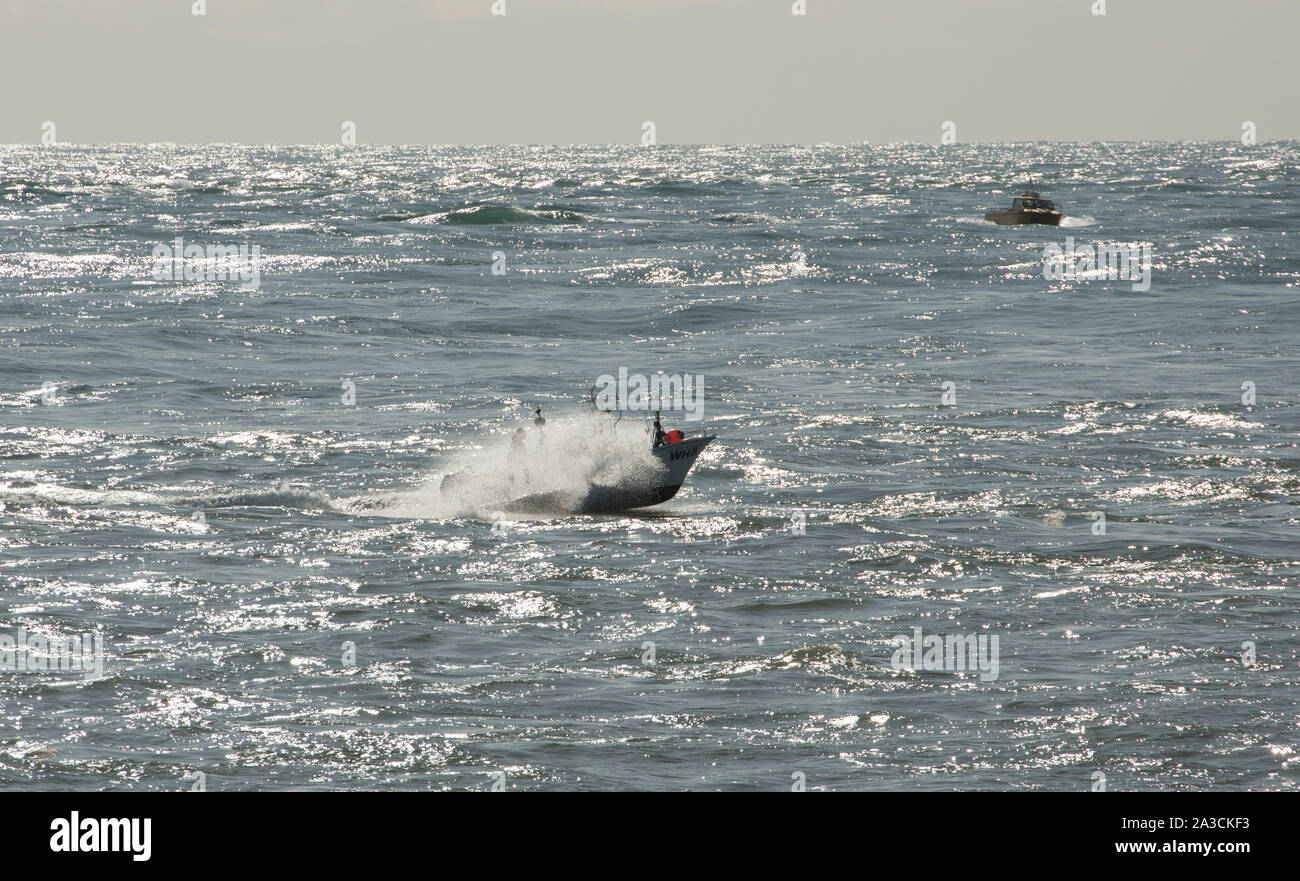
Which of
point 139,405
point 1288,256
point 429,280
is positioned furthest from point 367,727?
point 1288,256

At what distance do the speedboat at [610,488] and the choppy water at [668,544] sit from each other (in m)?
0.48

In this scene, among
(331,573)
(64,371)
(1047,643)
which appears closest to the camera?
(1047,643)

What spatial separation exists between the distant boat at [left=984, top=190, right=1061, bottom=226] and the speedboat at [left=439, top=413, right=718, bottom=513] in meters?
82.7

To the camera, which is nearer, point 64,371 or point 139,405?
point 139,405

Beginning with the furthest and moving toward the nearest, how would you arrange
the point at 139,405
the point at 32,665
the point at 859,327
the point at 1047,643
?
1. the point at 859,327
2. the point at 139,405
3. the point at 1047,643
4. the point at 32,665

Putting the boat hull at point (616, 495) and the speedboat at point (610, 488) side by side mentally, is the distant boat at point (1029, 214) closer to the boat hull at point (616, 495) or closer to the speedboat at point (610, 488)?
the speedboat at point (610, 488)

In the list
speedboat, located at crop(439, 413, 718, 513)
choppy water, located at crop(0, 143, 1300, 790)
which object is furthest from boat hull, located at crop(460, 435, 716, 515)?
choppy water, located at crop(0, 143, 1300, 790)

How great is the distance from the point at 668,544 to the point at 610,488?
310 centimetres

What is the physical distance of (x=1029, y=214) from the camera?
10456 centimetres

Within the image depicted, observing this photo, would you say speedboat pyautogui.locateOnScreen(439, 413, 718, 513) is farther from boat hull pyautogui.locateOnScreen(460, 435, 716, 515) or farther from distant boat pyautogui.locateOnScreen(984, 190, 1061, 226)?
distant boat pyautogui.locateOnScreen(984, 190, 1061, 226)

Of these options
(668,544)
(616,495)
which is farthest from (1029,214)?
(668,544)
